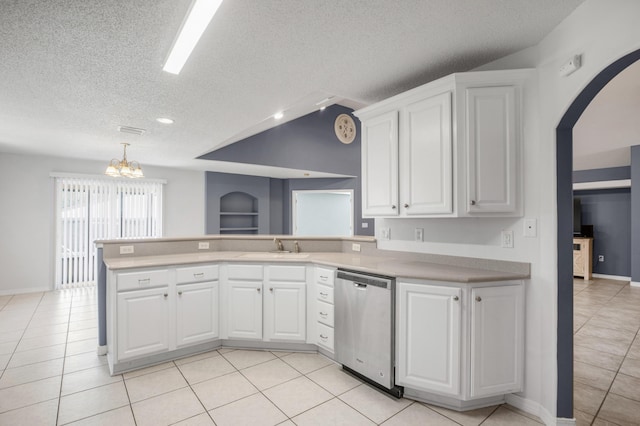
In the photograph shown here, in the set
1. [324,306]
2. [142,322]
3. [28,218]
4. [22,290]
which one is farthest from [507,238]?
[22,290]

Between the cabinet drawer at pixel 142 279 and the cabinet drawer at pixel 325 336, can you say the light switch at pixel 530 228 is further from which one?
the cabinet drawer at pixel 142 279

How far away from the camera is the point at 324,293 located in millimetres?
2779

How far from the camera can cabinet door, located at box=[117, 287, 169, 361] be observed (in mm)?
2531

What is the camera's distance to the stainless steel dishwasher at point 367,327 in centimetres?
219

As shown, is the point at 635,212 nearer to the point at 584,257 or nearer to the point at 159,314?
the point at 584,257

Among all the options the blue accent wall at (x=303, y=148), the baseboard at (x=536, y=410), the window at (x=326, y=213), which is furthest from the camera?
the window at (x=326, y=213)

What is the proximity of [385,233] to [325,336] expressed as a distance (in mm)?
1136

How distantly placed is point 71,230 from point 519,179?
7090mm

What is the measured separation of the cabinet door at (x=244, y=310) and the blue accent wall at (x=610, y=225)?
759cm

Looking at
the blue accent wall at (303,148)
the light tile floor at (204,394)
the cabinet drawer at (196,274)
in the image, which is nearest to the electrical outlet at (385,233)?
the light tile floor at (204,394)

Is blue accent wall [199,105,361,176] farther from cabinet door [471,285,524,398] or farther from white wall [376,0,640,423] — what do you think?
cabinet door [471,285,524,398]

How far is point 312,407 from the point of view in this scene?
2.09 metres

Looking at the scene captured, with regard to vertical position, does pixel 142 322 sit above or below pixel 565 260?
below

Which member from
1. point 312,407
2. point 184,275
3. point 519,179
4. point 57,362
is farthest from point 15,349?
point 519,179
